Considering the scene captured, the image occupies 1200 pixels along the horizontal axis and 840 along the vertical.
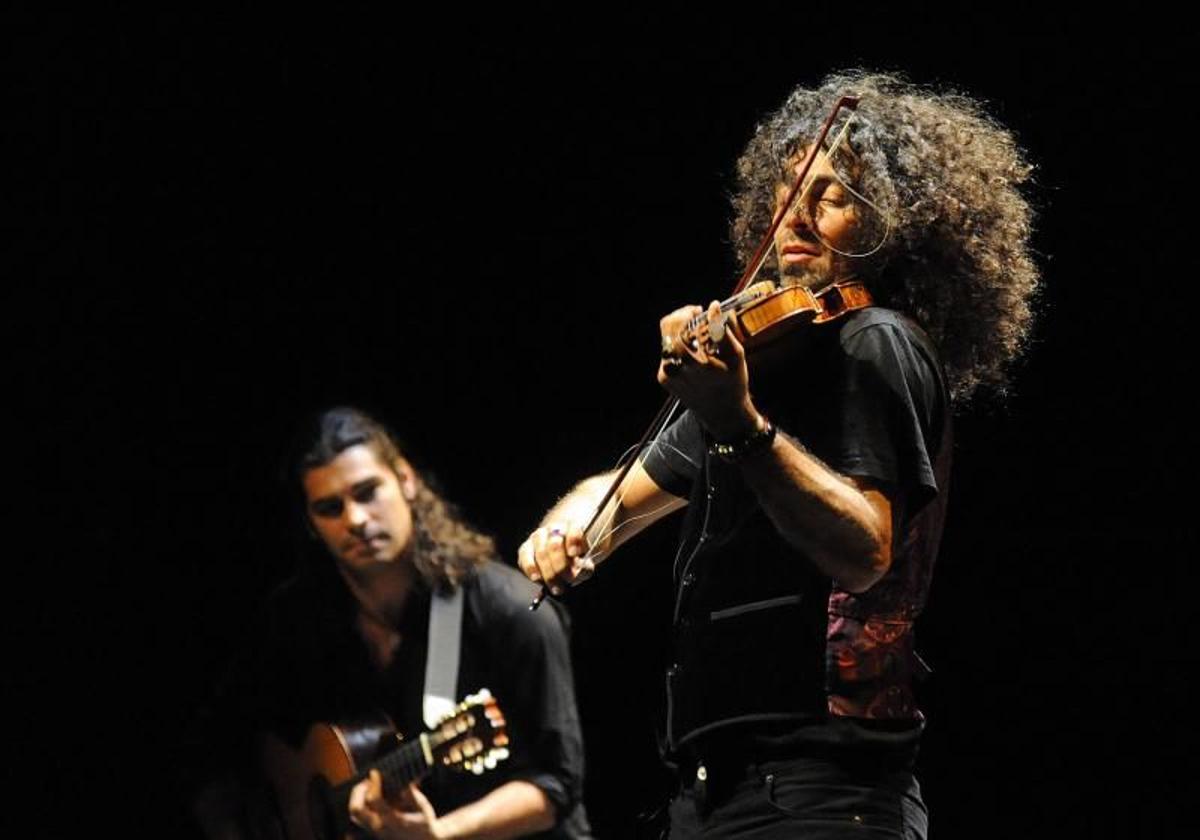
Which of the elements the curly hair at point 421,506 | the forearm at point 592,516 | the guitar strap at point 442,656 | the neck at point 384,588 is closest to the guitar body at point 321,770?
the guitar strap at point 442,656

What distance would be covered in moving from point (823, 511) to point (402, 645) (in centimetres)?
179

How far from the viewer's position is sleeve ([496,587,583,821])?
308 centimetres

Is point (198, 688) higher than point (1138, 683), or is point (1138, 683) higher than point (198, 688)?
point (198, 688)

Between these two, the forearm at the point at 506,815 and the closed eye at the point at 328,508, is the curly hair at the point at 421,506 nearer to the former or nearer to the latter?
the closed eye at the point at 328,508

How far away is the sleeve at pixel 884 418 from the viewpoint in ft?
5.57

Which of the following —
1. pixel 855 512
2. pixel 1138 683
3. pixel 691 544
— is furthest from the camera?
pixel 1138 683

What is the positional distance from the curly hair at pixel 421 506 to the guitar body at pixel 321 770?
35 cm

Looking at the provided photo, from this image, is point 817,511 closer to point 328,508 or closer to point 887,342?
point 887,342

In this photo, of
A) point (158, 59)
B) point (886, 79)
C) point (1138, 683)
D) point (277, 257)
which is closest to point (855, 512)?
point (886, 79)

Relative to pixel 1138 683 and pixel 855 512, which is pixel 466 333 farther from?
pixel 855 512

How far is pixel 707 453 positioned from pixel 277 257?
5.78 ft

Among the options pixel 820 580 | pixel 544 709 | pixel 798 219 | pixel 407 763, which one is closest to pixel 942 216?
pixel 798 219

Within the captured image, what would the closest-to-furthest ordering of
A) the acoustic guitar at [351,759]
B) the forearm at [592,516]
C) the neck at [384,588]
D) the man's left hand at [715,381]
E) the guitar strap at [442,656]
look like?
the man's left hand at [715,381] → the forearm at [592,516] → the acoustic guitar at [351,759] → the guitar strap at [442,656] → the neck at [384,588]

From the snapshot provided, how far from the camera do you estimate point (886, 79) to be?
247 centimetres
